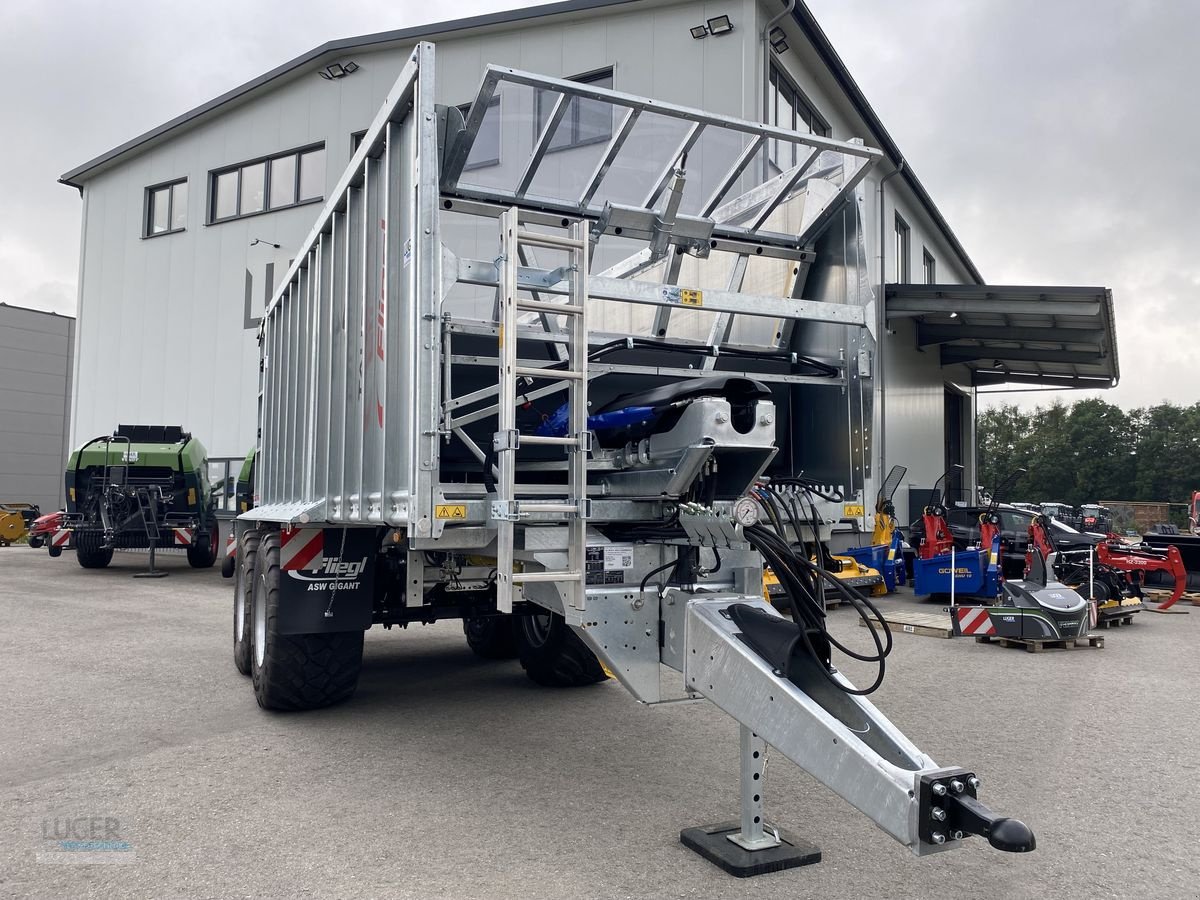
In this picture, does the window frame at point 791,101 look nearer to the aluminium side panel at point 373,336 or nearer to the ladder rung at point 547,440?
the aluminium side panel at point 373,336

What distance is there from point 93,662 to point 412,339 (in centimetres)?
558

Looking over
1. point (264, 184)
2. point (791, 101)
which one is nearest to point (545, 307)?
point (791, 101)

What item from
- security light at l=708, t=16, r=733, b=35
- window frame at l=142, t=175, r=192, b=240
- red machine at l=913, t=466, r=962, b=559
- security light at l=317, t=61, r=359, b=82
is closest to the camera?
security light at l=708, t=16, r=733, b=35

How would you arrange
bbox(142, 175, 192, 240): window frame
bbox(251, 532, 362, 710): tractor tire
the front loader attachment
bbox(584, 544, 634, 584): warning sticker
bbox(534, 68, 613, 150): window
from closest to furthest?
the front loader attachment → bbox(584, 544, 634, 584): warning sticker → bbox(534, 68, 613, 150): window → bbox(251, 532, 362, 710): tractor tire → bbox(142, 175, 192, 240): window frame

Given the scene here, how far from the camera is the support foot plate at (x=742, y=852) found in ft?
11.4

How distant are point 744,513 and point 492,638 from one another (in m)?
4.48

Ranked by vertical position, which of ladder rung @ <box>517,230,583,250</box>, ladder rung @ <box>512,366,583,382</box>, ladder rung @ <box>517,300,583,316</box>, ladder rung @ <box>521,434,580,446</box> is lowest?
ladder rung @ <box>521,434,580,446</box>

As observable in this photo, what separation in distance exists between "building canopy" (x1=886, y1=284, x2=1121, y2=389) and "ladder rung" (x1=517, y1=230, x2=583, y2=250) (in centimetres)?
1210

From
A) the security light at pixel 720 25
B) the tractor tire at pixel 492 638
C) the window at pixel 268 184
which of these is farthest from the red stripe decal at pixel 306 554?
the window at pixel 268 184

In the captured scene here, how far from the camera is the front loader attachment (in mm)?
2764

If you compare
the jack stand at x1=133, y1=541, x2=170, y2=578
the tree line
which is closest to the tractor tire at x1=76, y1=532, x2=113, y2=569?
the jack stand at x1=133, y1=541, x2=170, y2=578

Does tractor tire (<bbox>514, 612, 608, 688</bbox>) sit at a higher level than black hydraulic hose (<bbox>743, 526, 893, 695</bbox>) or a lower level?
lower

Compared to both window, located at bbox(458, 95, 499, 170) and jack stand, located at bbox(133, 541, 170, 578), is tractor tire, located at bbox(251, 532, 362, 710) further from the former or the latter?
jack stand, located at bbox(133, 541, 170, 578)

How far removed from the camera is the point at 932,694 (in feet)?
22.1
